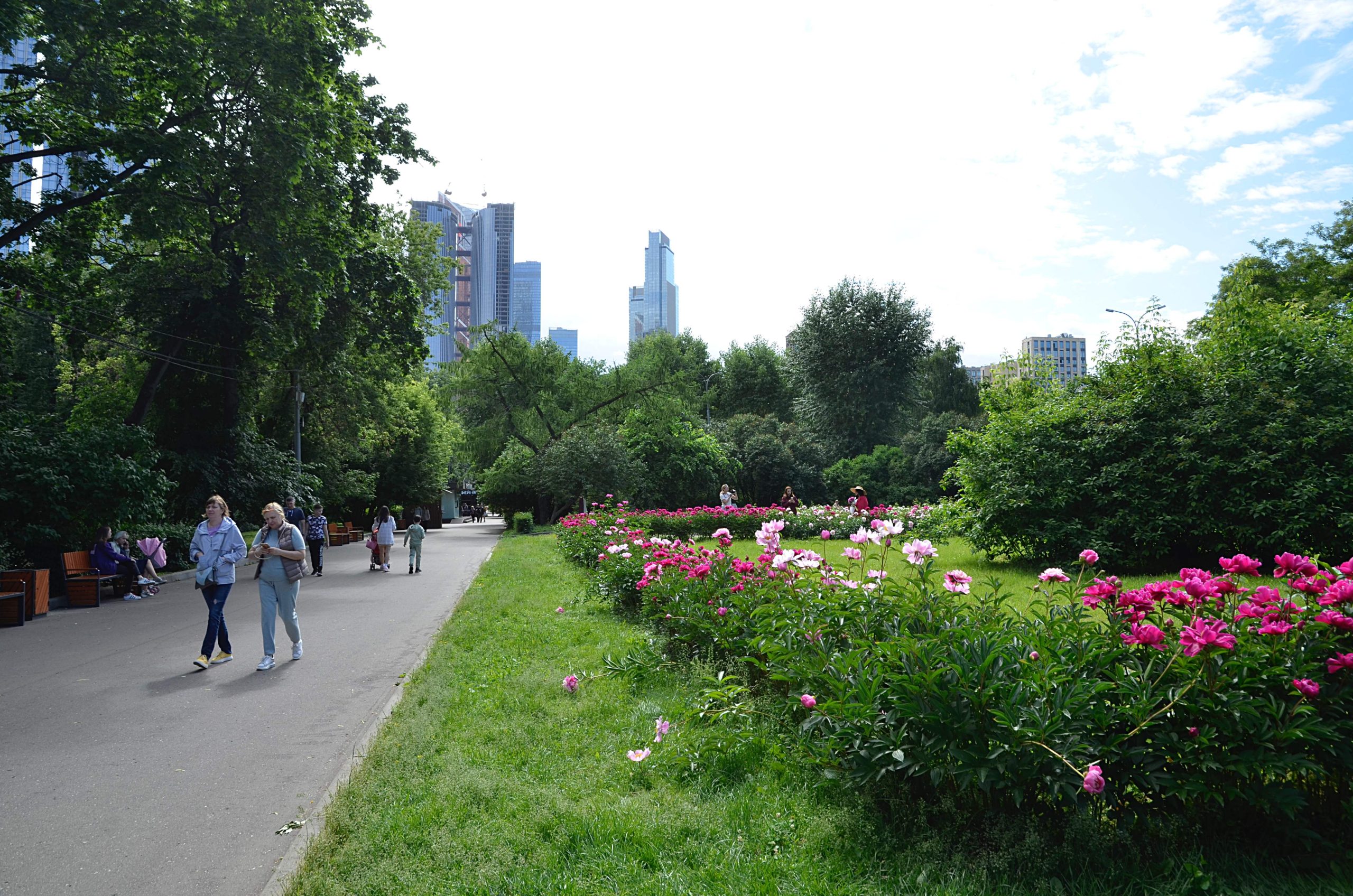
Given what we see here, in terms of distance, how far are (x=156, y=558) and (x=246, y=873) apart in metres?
15.4

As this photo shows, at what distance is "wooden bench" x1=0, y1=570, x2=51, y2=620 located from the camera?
39.0 ft

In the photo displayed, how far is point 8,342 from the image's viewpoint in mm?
17266

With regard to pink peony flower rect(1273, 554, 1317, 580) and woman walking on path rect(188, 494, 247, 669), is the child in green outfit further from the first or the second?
pink peony flower rect(1273, 554, 1317, 580)

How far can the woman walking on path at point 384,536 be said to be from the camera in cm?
1977

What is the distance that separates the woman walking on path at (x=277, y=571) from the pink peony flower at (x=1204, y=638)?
804 cm

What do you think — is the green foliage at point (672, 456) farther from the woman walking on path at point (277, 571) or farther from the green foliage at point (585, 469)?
the woman walking on path at point (277, 571)

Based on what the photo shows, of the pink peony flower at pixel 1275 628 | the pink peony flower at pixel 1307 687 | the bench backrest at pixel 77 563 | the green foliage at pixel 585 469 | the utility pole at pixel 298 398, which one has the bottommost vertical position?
the bench backrest at pixel 77 563

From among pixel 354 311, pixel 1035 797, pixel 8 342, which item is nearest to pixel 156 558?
pixel 8 342

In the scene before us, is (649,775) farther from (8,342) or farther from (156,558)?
(8,342)

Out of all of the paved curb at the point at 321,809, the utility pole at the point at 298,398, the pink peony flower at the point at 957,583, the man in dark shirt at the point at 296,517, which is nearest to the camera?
the paved curb at the point at 321,809

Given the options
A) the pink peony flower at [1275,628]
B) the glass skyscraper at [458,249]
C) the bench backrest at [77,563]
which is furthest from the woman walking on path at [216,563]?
the glass skyscraper at [458,249]

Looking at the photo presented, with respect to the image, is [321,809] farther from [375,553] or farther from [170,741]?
[375,553]

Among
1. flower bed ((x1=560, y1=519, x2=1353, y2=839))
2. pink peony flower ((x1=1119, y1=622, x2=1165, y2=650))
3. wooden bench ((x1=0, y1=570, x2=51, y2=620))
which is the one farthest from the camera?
wooden bench ((x1=0, y1=570, x2=51, y2=620))

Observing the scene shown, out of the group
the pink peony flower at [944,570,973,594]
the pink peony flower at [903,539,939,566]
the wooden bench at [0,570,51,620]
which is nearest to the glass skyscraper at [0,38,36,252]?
the wooden bench at [0,570,51,620]
